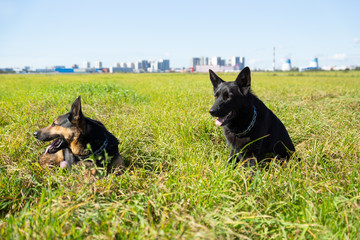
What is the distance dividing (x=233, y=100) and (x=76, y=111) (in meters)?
2.00

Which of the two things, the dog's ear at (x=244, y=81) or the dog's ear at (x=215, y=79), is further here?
the dog's ear at (x=215, y=79)

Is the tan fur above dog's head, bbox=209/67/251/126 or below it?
below

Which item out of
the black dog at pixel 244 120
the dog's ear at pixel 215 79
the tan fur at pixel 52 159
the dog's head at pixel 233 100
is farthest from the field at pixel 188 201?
the dog's ear at pixel 215 79

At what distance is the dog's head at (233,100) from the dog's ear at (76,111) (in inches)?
64.8

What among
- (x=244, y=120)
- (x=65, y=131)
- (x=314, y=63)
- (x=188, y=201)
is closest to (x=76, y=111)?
(x=65, y=131)

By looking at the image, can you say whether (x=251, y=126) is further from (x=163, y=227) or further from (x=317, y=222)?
(x=163, y=227)

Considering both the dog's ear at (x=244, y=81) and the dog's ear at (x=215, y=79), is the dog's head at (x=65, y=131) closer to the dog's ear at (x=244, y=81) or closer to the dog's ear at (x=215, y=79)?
the dog's ear at (x=215, y=79)

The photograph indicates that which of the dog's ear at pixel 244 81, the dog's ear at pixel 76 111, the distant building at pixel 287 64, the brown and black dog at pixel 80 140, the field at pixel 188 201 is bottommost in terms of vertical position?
the field at pixel 188 201

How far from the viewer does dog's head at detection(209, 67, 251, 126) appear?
3.09 meters

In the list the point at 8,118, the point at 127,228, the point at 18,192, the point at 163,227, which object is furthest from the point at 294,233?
the point at 8,118

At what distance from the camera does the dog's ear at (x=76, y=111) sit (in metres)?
2.96

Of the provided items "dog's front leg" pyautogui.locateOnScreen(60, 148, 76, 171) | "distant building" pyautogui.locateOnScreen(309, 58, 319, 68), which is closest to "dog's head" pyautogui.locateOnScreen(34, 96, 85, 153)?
"dog's front leg" pyautogui.locateOnScreen(60, 148, 76, 171)

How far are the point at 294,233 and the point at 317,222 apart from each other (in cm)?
21

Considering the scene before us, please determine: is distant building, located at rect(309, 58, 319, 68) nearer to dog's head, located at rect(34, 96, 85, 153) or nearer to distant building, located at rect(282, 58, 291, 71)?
distant building, located at rect(282, 58, 291, 71)
